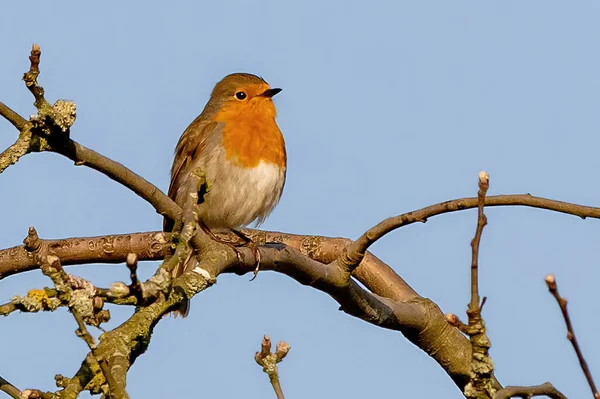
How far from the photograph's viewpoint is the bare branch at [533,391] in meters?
3.90

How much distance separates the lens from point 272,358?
157 inches

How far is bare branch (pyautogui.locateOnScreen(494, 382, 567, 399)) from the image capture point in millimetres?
3901

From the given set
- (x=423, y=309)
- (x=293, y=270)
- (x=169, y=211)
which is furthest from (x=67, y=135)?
(x=423, y=309)

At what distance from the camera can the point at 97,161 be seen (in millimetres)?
4184

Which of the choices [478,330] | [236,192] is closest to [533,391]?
[478,330]

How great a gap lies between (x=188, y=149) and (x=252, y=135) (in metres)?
0.64

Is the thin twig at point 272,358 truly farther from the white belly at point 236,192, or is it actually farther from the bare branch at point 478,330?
the white belly at point 236,192

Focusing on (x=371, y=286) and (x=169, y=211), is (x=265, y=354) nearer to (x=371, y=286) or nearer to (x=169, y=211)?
(x=169, y=211)

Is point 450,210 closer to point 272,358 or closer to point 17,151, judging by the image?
point 272,358

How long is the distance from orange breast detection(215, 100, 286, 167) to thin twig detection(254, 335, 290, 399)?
3816 millimetres

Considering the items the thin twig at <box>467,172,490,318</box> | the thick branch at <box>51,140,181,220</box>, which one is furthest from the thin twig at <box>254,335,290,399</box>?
the thin twig at <box>467,172,490,318</box>

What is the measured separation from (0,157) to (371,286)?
358 centimetres

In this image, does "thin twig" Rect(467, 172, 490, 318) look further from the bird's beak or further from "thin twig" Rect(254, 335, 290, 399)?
the bird's beak

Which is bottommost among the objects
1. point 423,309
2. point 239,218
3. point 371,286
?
point 423,309
